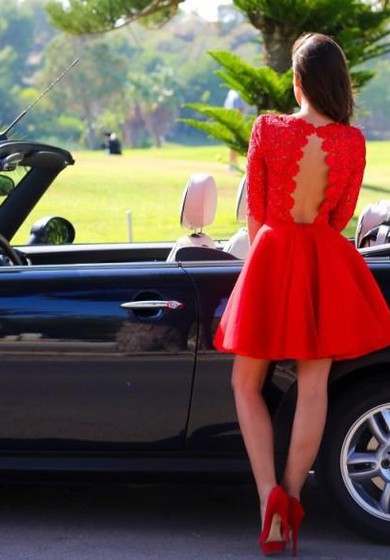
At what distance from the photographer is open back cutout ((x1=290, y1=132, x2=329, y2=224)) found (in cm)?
454

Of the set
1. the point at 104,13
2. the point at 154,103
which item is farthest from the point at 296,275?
the point at 154,103

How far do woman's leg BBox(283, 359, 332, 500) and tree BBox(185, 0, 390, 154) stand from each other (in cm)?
1468

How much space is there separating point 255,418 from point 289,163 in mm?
905

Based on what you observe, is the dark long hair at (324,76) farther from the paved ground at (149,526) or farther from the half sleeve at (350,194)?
the paved ground at (149,526)

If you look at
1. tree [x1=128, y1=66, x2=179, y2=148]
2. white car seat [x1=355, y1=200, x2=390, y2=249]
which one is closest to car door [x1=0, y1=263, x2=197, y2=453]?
white car seat [x1=355, y1=200, x2=390, y2=249]

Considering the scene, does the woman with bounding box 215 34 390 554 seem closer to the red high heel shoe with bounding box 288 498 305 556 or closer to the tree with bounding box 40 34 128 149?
the red high heel shoe with bounding box 288 498 305 556

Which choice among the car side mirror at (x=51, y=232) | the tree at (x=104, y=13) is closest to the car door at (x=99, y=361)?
the car side mirror at (x=51, y=232)

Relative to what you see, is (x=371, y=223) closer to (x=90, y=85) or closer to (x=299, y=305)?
(x=299, y=305)

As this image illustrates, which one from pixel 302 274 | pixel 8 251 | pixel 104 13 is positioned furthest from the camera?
pixel 104 13

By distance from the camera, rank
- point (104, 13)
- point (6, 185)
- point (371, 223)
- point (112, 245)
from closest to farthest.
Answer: point (371, 223), point (6, 185), point (112, 245), point (104, 13)

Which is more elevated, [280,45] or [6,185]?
[6,185]

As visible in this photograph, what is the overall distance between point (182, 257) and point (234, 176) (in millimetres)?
31585

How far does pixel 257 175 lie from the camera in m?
4.56

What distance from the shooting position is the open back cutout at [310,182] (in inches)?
179
